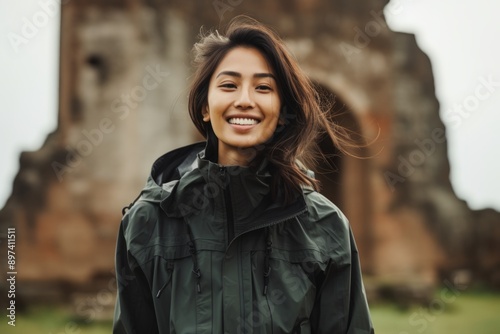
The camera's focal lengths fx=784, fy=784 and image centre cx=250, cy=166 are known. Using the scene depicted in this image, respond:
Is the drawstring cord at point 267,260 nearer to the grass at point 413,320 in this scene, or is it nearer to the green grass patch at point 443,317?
the grass at point 413,320

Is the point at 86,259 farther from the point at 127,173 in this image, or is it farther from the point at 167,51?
the point at 167,51

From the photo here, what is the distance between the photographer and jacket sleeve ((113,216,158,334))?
2873 mm

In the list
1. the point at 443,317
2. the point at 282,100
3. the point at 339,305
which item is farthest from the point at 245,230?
the point at 443,317

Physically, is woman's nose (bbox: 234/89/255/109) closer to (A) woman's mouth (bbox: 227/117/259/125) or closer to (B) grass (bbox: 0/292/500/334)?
(A) woman's mouth (bbox: 227/117/259/125)

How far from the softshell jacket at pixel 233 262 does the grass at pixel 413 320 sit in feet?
23.5

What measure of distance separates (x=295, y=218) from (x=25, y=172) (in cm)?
849

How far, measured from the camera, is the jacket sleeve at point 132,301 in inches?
113

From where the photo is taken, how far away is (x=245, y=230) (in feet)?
9.08

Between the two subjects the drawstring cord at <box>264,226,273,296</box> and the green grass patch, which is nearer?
the drawstring cord at <box>264,226,273,296</box>

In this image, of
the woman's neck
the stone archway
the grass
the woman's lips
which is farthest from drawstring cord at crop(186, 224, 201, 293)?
the stone archway

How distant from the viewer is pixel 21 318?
1016 cm

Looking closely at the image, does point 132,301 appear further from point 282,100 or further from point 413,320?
point 413,320

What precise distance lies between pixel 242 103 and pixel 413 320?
848 cm

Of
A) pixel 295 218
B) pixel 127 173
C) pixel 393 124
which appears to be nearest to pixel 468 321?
pixel 393 124
